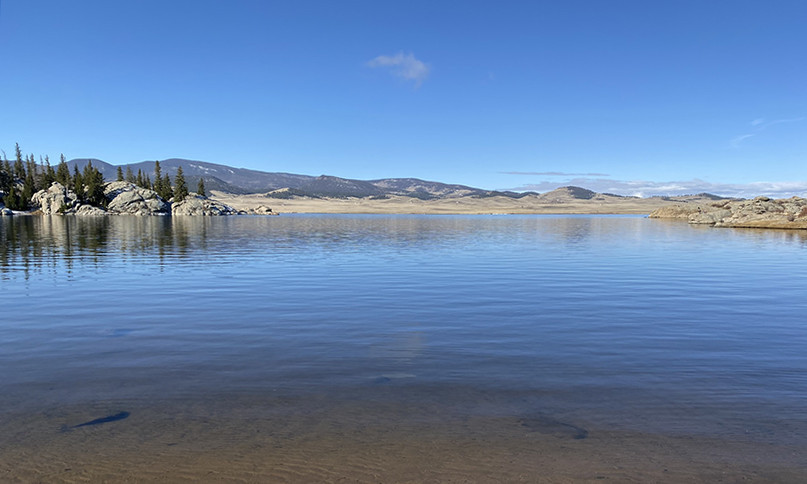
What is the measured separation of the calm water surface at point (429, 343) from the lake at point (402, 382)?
7 cm

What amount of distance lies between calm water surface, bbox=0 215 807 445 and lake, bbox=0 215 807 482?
0.07 m

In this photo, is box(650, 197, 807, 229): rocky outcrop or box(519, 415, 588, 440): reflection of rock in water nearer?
box(519, 415, 588, 440): reflection of rock in water

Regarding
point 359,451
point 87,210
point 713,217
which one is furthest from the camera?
point 87,210

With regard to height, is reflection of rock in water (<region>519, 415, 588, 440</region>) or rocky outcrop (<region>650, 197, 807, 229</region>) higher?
rocky outcrop (<region>650, 197, 807, 229</region>)

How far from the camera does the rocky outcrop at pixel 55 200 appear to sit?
161m

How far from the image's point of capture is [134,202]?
174 m

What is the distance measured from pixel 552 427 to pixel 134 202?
191m

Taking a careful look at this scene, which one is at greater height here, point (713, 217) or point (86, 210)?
point (86, 210)

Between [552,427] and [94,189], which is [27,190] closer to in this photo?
[94,189]

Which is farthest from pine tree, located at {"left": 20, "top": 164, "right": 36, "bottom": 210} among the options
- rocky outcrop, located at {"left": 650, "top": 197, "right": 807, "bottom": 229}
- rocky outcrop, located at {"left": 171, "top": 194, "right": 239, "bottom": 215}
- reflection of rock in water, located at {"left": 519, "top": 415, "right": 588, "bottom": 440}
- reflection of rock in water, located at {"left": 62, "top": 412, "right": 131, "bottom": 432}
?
reflection of rock in water, located at {"left": 519, "top": 415, "right": 588, "bottom": 440}

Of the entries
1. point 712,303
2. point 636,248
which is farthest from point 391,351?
point 636,248

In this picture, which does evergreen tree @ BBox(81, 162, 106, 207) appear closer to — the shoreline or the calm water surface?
the calm water surface

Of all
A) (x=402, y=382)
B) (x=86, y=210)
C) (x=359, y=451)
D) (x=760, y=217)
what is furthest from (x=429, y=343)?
(x=86, y=210)

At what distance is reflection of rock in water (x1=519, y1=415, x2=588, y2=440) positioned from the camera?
8.03 metres
